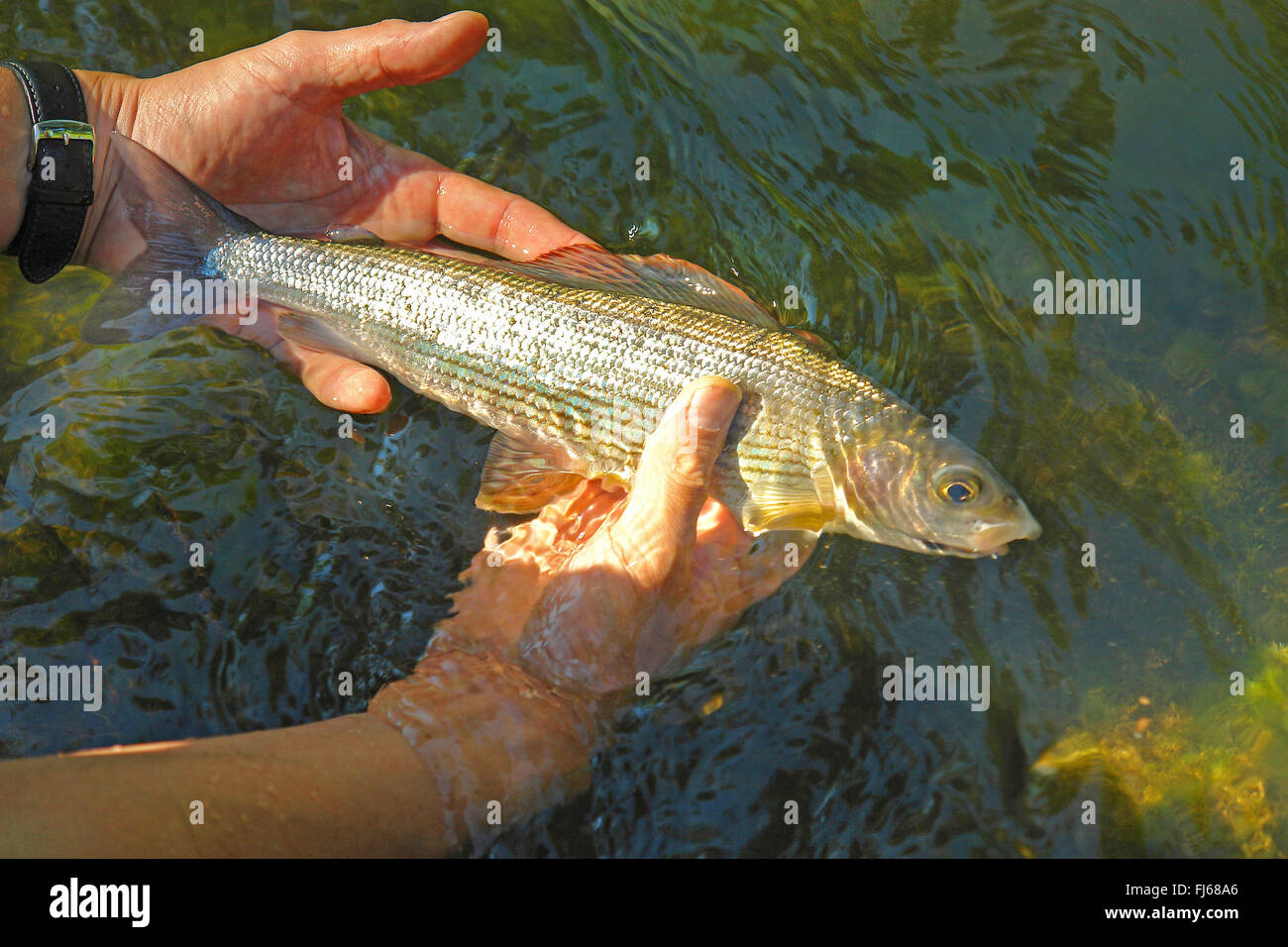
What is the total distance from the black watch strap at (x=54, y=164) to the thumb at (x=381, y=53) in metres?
1.15

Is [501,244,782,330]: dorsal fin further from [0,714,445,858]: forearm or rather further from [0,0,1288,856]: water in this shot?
[0,714,445,858]: forearm

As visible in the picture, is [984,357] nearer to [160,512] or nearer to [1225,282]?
[1225,282]

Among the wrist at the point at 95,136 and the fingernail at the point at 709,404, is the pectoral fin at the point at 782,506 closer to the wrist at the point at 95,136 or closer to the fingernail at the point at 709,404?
the fingernail at the point at 709,404

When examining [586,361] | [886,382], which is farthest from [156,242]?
[886,382]

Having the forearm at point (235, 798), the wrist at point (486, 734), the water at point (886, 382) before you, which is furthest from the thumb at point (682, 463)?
the forearm at point (235, 798)

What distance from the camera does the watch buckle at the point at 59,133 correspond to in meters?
4.77

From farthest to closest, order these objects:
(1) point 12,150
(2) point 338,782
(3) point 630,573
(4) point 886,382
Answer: (4) point 886,382 → (1) point 12,150 → (3) point 630,573 → (2) point 338,782

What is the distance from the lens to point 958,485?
13.7 ft

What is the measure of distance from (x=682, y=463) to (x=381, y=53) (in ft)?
8.73

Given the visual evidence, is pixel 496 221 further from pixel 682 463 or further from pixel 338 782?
pixel 338 782

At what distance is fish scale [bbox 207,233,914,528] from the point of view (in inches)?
172

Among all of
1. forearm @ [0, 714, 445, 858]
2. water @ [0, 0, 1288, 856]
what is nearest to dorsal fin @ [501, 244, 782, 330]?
water @ [0, 0, 1288, 856]
